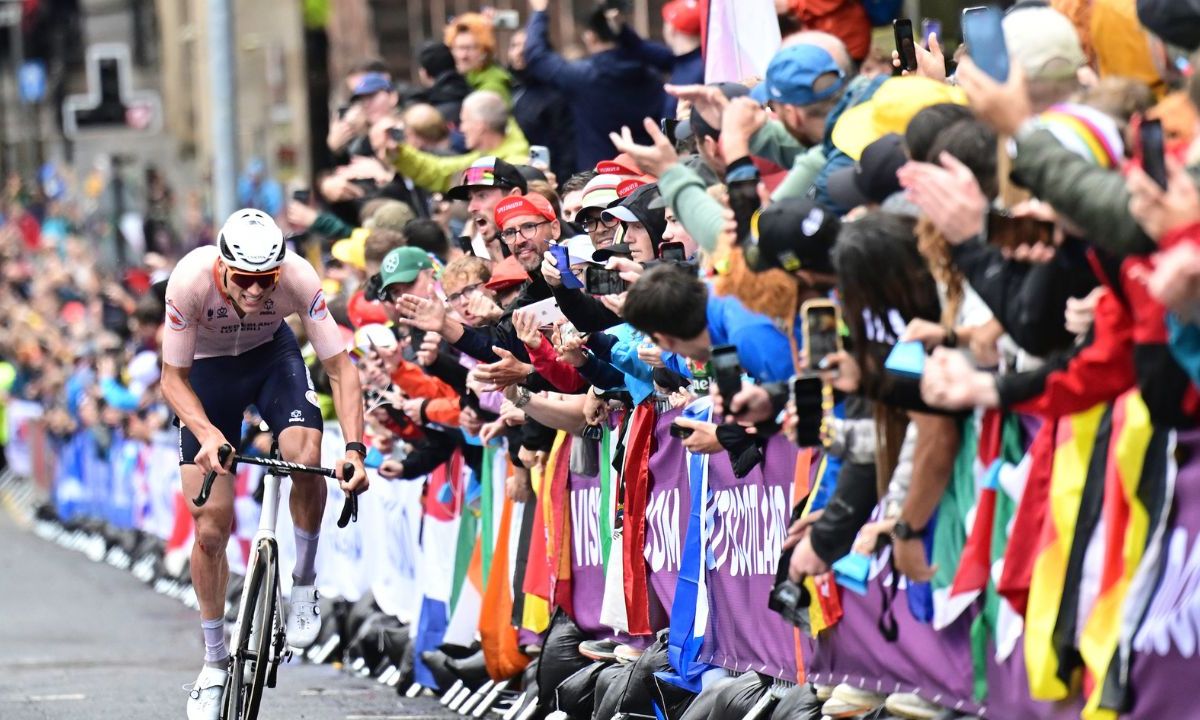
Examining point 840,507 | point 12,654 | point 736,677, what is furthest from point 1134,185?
point 12,654

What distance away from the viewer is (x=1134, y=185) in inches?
211

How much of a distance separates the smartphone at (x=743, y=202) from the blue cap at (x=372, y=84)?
26.2 feet

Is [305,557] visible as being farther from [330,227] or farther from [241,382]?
[330,227]

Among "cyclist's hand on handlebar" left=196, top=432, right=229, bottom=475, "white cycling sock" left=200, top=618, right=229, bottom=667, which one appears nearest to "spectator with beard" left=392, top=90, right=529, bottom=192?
"white cycling sock" left=200, top=618, right=229, bottom=667

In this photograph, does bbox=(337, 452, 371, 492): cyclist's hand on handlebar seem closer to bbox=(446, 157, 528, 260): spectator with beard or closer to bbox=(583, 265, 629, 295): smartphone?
bbox=(583, 265, 629, 295): smartphone

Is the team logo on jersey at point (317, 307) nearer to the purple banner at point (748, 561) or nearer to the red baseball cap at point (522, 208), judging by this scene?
the red baseball cap at point (522, 208)

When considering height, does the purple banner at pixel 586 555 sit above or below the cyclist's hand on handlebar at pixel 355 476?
below

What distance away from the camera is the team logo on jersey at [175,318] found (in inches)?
378

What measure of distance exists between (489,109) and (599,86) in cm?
63

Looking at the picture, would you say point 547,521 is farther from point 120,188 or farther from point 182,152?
point 182,152

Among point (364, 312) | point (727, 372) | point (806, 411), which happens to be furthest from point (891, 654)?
point (364, 312)

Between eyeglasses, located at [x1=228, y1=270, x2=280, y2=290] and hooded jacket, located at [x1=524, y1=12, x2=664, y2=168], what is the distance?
14.9ft

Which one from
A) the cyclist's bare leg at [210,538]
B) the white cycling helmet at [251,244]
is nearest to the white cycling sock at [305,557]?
the cyclist's bare leg at [210,538]

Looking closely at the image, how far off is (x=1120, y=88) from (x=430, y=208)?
29.1ft
